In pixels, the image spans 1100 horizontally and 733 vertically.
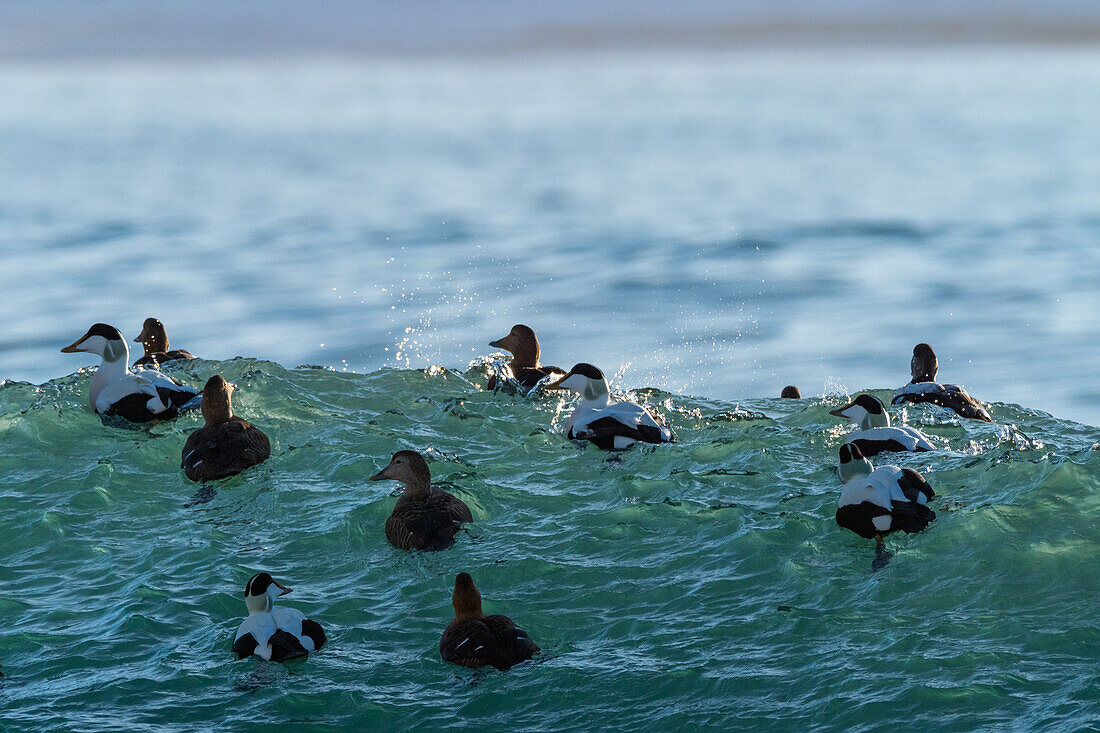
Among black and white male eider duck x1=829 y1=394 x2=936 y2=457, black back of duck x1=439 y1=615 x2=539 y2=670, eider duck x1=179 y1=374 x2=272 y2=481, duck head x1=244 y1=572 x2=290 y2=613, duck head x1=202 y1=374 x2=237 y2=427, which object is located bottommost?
black back of duck x1=439 y1=615 x2=539 y2=670

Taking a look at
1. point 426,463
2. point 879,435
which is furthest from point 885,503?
point 426,463

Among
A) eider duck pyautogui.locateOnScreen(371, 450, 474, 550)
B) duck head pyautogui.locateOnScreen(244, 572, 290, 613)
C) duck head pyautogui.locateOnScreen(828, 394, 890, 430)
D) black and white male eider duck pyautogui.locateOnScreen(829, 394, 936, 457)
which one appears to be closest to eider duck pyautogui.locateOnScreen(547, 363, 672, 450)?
duck head pyautogui.locateOnScreen(828, 394, 890, 430)

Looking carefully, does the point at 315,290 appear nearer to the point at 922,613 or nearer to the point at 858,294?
the point at 858,294

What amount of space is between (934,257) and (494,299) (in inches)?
389

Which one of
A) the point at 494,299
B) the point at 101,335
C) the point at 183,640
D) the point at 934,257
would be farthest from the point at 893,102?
the point at 183,640

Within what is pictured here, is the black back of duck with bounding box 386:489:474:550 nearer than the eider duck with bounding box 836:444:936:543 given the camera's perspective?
No

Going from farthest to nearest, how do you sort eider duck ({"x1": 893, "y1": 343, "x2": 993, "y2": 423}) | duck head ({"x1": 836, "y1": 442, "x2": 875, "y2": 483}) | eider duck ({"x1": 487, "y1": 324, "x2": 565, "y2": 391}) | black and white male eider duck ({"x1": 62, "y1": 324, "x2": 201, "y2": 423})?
eider duck ({"x1": 487, "y1": 324, "x2": 565, "y2": 391})
black and white male eider duck ({"x1": 62, "y1": 324, "x2": 201, "y2": 423})
eider duck ({"x1": 893, "y1": 343, "x2": 993, "y2": 423})
duck head ({"x1": 836, "y1": 442, "x2": 875, "y2": 483})

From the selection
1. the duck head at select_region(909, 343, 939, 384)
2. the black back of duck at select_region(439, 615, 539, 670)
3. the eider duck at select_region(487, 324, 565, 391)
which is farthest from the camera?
the eider duck at select_region(487, 324, 565, 391)

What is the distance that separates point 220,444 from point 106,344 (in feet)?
10.5

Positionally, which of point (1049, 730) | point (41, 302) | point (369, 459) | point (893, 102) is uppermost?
point (893, 102)

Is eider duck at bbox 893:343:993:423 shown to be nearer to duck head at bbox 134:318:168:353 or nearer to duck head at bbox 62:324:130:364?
duck head at bbox 62:324:130:364

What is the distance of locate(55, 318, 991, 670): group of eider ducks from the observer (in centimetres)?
901

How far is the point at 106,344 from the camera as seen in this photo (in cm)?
1507

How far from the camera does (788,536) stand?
36.0 ft
